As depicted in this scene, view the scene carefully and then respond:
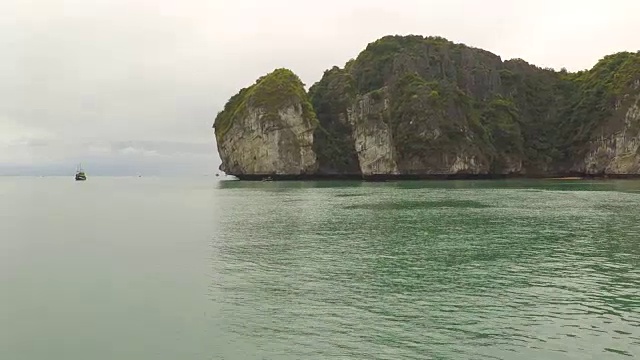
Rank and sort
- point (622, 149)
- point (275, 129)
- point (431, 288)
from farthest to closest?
point (275, 129), point (622, 149), point (431, 288)

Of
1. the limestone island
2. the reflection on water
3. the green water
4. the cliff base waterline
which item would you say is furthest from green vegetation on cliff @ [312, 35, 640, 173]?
the reflection on water

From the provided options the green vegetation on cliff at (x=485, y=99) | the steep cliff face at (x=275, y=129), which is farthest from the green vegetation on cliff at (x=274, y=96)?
the green vegetation on cliff at (x=485, y=99)

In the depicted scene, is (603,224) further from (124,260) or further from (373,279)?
(124,260)

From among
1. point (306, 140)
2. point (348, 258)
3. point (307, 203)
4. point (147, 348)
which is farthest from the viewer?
point (306, 140)

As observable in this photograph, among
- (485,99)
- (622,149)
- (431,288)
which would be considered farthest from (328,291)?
(485,99)

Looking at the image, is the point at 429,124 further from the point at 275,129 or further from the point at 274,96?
the point at 274,96

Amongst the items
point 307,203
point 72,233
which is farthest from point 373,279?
point 307,203
